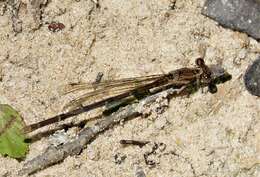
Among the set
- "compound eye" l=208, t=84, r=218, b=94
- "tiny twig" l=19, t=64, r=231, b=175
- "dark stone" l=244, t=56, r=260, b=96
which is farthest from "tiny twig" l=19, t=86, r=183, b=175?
"dark stone" l=244, t=56, r=260, b=96

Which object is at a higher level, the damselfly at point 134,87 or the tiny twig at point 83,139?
the damselfly at point 134,87

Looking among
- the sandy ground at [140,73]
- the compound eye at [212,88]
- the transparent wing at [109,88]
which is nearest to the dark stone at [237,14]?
the sandy ground at [140,73]

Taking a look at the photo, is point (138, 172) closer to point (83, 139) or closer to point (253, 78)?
point (83, 139)

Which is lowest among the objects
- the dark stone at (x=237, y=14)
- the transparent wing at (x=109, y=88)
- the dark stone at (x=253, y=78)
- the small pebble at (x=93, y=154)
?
the small pebble at (x=93, y=154)

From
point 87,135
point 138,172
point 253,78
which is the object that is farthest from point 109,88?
point 253,78

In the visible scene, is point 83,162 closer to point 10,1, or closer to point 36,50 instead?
point 36,50

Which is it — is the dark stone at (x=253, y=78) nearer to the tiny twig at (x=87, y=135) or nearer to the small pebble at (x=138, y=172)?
the tiny twig at (x=87, y=135)

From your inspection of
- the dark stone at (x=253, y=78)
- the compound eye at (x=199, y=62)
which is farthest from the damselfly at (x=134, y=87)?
the dark stone at (x=253, y=78)
